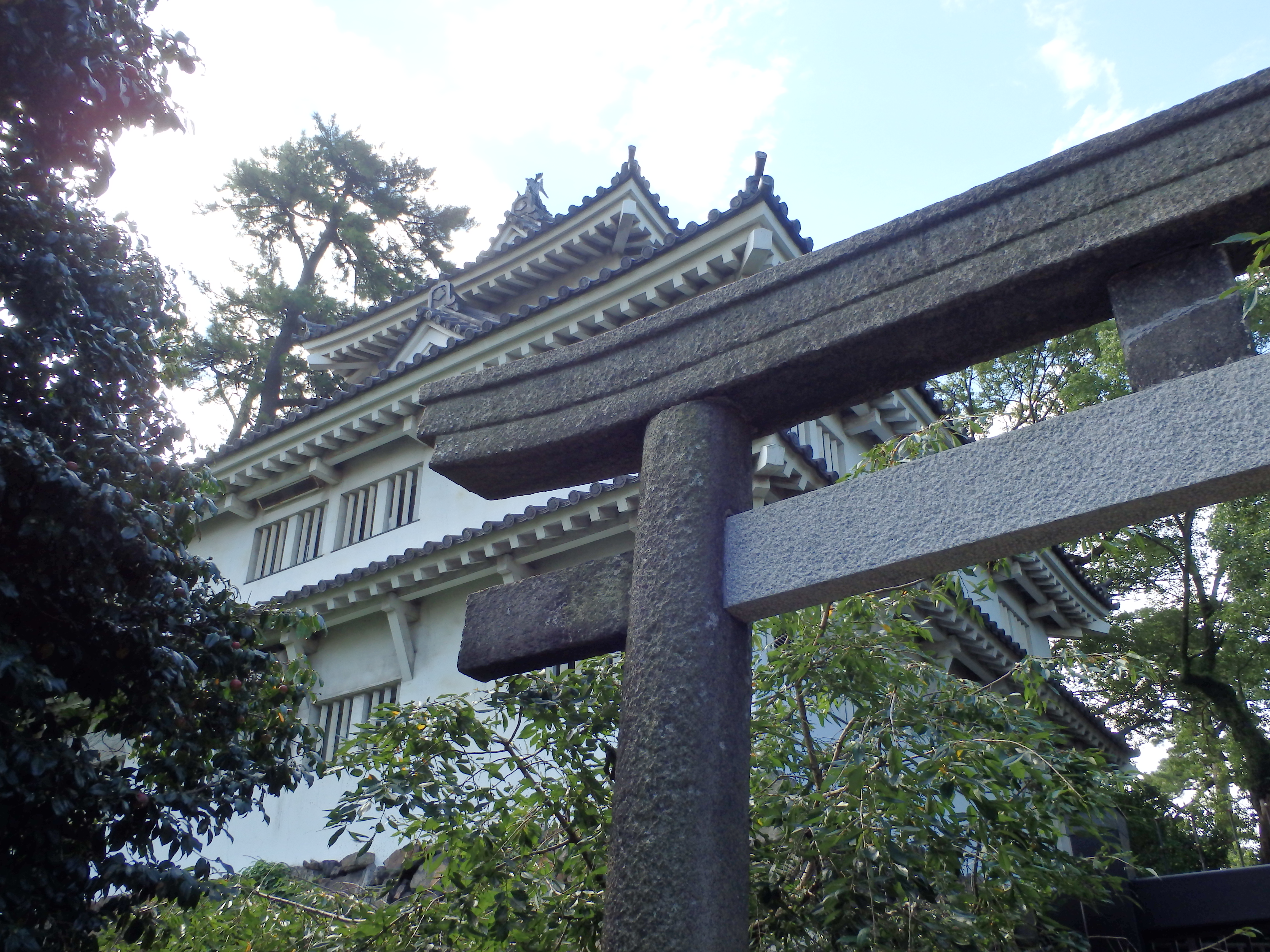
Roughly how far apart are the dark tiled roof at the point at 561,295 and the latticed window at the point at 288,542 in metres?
1.11

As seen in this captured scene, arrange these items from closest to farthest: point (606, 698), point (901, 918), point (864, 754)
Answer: point (864, 754) → point (901, 918) → point (606, 698)

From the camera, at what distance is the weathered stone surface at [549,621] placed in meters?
2.79

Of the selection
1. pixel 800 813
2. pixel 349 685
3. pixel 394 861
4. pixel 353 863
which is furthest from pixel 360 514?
pixel 800 813

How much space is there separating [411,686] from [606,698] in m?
5.74

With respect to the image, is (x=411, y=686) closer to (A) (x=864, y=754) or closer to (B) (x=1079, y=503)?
(A) (x=864, y=754)

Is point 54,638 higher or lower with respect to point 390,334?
lower

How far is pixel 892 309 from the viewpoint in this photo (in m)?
2.62

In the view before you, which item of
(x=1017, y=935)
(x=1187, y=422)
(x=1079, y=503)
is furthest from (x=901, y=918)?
(x=1017, y=935)

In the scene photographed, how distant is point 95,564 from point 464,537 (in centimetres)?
426

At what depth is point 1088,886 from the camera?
163 inches

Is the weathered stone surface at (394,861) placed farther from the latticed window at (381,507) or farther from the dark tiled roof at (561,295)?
the dark tiled roof at (561,295)

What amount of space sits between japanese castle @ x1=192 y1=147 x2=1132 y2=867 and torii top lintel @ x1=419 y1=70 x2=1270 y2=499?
3.76 metres

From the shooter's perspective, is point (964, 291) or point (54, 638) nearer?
point (964, 291)

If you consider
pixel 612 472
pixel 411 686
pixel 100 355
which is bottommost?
pixel 612 472
